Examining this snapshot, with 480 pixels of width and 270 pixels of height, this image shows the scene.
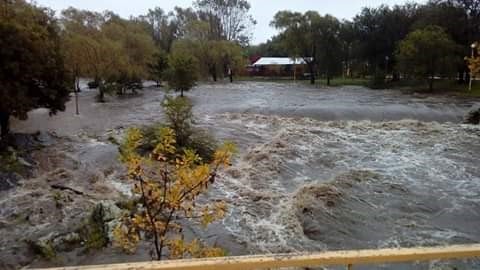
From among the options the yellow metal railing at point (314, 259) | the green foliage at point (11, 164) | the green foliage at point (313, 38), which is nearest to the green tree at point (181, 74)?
the green foliage at point (313, 38)

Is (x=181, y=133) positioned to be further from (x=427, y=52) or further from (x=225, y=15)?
(x=225, y=15)

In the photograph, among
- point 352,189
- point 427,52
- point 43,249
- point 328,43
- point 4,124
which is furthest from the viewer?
point 328,43

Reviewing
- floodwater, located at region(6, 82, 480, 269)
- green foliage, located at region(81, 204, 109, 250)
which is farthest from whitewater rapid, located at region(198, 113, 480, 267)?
green foliage, located at region(81, 204, 109, 250)

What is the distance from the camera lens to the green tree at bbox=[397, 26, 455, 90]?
108 feet

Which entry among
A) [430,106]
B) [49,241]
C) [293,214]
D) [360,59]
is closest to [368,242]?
[293,214]

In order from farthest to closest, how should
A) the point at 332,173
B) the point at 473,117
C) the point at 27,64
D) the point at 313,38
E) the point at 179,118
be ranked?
the point at 313,38 < the point at 473,117 < the point at 27,64 < the point at 179,118 < the point at 332,173

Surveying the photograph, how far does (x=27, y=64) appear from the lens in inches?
577

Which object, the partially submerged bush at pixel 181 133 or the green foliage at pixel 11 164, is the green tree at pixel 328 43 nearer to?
the partially submerged bush at pixel 181 133

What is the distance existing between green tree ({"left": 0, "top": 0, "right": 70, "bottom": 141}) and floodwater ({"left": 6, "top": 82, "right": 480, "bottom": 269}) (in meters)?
1.81

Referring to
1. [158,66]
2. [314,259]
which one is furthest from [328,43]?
[314,259]

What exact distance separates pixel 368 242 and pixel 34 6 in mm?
16602

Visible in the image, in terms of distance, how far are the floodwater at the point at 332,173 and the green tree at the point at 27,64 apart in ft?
5.95

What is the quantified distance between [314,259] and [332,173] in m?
9.86

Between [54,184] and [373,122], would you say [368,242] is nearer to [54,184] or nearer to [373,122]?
[54,184]
